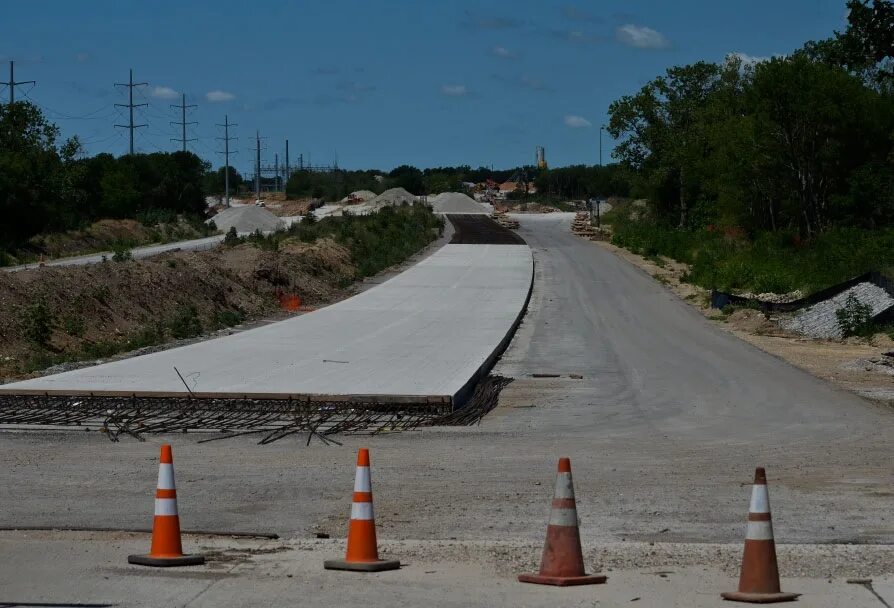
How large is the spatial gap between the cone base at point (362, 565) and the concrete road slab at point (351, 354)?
876 centimetres

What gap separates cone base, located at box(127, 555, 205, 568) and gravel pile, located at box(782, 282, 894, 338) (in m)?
24.0

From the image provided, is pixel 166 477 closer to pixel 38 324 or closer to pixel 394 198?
pixel 38 324

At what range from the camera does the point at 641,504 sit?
11133mm

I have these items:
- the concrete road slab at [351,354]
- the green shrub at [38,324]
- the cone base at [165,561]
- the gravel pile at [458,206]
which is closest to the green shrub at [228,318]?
the concrete road slab at [351,354]

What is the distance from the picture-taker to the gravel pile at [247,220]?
3489 inches

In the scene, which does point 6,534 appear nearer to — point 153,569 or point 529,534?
point 153,569

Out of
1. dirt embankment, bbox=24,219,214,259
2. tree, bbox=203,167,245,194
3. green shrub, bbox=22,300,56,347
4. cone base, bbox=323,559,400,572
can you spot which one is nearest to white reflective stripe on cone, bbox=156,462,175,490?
cone base, bbox=323,559,400,572

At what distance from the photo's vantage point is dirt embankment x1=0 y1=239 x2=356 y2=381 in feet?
84.6

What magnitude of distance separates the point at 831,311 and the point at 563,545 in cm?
2586

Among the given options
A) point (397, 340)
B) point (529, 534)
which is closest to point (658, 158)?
point (397, 340)

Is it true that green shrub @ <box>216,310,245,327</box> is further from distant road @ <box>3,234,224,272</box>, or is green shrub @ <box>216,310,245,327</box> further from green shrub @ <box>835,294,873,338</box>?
green shrub @ <box>835,294,873,338</box>

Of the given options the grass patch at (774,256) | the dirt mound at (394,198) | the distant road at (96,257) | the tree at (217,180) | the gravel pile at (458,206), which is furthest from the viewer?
the tree at (217,180)

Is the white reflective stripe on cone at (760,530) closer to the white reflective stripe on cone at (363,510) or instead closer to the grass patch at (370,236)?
the white reflective stripe on cone at (363,510)

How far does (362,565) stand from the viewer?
27.7ft
